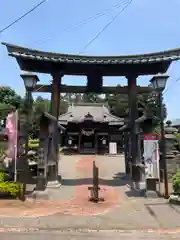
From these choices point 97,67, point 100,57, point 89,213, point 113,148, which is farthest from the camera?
point 113,148

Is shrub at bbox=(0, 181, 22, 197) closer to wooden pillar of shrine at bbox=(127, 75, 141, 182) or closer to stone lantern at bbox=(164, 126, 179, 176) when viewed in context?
wooden pillar of shrine at bbox=(127, 75, 141, 182)

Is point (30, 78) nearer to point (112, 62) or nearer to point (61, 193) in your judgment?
point (112, 62)

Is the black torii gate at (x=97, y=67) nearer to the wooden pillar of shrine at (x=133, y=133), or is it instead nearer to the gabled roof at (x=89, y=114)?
the wooden pillar of shrine at (x=133, y=133)

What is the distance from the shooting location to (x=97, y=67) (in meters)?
13.2

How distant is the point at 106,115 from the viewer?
4109cm

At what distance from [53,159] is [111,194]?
118 inches

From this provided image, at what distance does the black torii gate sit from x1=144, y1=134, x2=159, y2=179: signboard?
1.20 m

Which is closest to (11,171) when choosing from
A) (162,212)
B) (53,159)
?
(53,159)

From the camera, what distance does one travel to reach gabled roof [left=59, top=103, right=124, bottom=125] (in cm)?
3875

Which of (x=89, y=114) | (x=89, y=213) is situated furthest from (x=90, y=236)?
(x=89, y=114)

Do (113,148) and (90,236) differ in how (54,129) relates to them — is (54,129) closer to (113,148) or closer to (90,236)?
(90,236)

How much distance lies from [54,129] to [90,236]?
→ 6716 millimetres

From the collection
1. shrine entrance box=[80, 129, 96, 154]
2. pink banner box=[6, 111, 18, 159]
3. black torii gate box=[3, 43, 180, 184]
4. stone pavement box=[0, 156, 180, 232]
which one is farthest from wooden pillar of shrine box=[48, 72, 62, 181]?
shrine entrance box=[80, 129, 96, 154]

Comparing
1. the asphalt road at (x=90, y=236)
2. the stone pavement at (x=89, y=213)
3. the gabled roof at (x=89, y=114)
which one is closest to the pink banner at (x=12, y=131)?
the stone pavement at (x=89, y=213)
